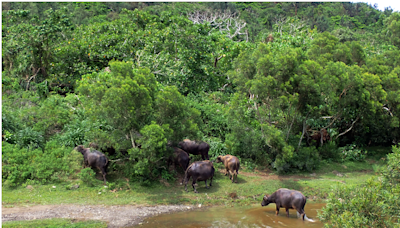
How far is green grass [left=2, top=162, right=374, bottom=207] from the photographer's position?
42.5 feet

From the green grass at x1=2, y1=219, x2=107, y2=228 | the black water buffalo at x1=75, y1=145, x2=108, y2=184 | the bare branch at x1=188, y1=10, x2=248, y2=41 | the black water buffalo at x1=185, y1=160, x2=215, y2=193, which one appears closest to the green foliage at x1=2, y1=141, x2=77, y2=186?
the black water buffalo at x1=75, y1=145, x2=108, y2=184

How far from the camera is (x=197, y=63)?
23.6 metres

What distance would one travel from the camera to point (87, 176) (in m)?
13.9

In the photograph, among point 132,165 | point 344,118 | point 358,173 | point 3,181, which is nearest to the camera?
point 3,181

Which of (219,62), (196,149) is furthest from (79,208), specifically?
(219,62)

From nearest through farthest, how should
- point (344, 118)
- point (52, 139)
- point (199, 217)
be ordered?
point (199, 217) < point (52, 139) < point (344, 118)

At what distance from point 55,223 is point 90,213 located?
1301 millimetres

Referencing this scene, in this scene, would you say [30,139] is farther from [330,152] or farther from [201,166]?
[330,152]

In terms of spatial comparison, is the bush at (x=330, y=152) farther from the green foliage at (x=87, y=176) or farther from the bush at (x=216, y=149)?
the green foliage at (x=87, y=176)

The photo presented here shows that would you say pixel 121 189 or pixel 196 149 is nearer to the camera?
pixel 121 189

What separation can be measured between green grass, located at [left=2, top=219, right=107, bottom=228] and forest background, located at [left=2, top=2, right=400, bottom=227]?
311cm

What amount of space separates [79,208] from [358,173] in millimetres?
13773

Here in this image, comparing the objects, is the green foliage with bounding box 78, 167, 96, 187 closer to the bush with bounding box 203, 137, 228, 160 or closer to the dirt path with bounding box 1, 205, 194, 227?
the dirt path with bounding box 1, 205, 194, 227

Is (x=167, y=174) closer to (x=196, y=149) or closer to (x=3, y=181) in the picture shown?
(x=196, y=149)
